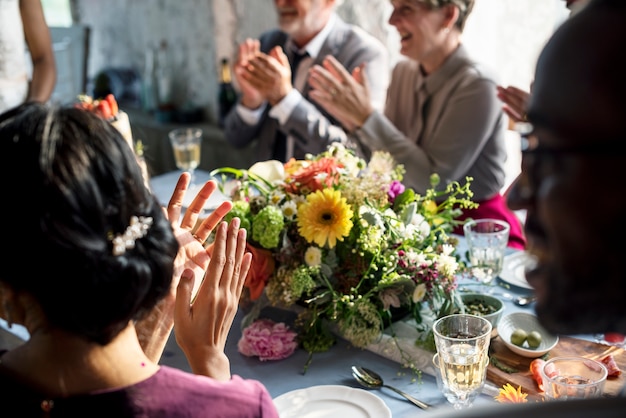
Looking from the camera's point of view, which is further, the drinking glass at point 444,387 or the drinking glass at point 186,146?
the drinking glass at point 186,146

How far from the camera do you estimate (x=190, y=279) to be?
1.09 m

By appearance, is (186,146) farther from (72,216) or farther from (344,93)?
(72,216)

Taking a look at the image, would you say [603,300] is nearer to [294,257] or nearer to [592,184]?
[592,184]

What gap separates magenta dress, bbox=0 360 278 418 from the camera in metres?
0.84

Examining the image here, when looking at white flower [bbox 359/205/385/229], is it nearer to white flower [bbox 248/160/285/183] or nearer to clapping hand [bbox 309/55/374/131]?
white flower [bbox 248/160/285/183]

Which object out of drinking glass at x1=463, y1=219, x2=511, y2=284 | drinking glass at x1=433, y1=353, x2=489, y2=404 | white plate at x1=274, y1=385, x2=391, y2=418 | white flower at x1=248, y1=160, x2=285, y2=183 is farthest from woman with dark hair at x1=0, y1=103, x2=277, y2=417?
drinking glass at x1=463, y1=219, x2=511, y2=284

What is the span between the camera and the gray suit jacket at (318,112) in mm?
2590

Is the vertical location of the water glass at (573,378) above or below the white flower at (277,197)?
below

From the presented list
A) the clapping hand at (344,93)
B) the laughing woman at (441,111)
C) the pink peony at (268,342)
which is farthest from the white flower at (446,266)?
the clapping hand at (344,93)

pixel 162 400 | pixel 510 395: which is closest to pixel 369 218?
pixel 510 395

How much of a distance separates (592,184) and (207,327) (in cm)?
71

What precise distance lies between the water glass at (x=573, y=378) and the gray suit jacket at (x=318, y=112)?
4.47ft

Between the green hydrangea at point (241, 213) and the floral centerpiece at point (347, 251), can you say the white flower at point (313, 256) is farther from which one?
the green hydrangea at point (241, 213)

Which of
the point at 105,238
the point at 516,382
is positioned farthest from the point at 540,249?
the point at 516,382
